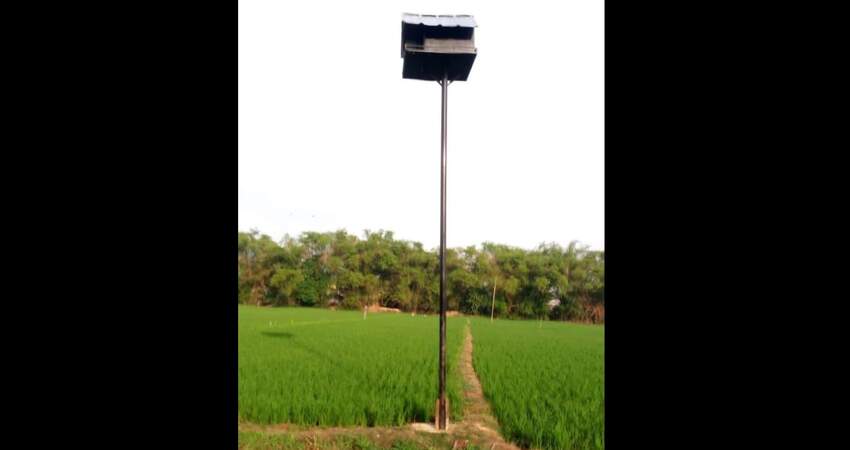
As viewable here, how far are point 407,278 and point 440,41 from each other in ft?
80.0

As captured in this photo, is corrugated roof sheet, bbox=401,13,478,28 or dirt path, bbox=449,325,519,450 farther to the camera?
corrugated roof sheet, bbox=401,13,478,28

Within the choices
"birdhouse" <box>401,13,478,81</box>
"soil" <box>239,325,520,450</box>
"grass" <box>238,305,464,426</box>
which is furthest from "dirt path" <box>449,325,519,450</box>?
"birdhouse" <box>401,13,478,81</box>

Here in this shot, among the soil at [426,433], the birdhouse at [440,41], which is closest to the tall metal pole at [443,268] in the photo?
the soil at [426,433]

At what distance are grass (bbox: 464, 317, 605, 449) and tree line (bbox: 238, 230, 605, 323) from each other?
59.1ft

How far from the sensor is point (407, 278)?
1080 inches

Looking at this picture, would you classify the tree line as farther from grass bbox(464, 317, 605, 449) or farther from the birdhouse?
the birdhouse

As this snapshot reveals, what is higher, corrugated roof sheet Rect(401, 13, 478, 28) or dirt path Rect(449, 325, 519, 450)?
corrugated roof sheet Rect(401, 13, 478, 28)

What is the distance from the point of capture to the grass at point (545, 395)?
10.9 ft

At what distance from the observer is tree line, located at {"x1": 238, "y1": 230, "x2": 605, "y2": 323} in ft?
86.4

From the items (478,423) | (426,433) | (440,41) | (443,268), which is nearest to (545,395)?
(478,423)
